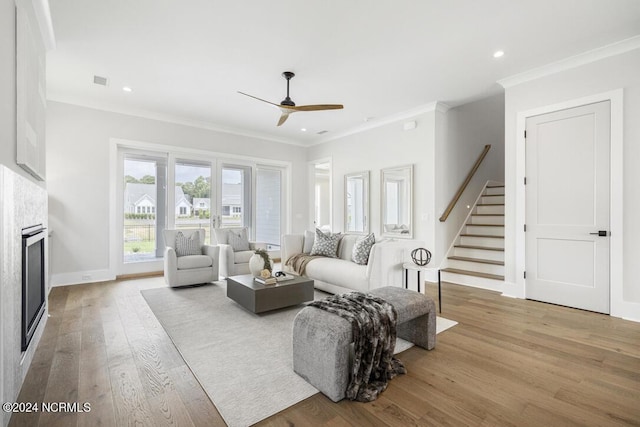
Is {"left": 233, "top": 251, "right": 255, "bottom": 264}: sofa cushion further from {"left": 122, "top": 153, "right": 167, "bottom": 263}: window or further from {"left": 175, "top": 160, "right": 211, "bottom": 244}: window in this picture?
{"left": 122, "top": 153, "right": 167, "bottom": 263}: window

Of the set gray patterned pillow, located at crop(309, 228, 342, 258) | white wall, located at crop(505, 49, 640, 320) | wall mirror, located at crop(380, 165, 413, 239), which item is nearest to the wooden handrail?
wall mirror, located at crop(380, 165, 413, 239)

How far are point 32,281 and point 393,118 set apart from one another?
548 centimetres

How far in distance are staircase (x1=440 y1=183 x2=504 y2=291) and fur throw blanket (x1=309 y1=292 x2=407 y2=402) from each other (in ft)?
10.1

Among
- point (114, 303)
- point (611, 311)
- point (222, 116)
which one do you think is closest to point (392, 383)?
point (611, 311)

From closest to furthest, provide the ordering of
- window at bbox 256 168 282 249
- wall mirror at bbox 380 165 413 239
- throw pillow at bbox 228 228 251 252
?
throw pillow at bbox 228 228 251 252
wall mirror at bbox 380 165 413 239
window at bbox 256 168 282 249

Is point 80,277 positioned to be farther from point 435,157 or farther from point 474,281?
point 474,281

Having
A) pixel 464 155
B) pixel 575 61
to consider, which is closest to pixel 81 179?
pixel 464 155

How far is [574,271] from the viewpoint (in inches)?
141

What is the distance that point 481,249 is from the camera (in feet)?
16.3

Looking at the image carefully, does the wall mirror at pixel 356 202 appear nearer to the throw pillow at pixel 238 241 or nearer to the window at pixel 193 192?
the throw pillow at pixel 238 241

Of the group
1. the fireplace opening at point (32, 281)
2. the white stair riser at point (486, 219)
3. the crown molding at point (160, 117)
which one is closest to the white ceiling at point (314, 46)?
the crown molding at point (160, 117)

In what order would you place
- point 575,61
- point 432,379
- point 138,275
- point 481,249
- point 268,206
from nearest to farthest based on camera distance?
1. point 432,379
2. point 575,61
3. point 481,249
4. point 138,275
5. point 268,206

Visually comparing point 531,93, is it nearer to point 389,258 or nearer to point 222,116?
point 389,258

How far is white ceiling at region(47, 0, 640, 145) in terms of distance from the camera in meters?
2.68
